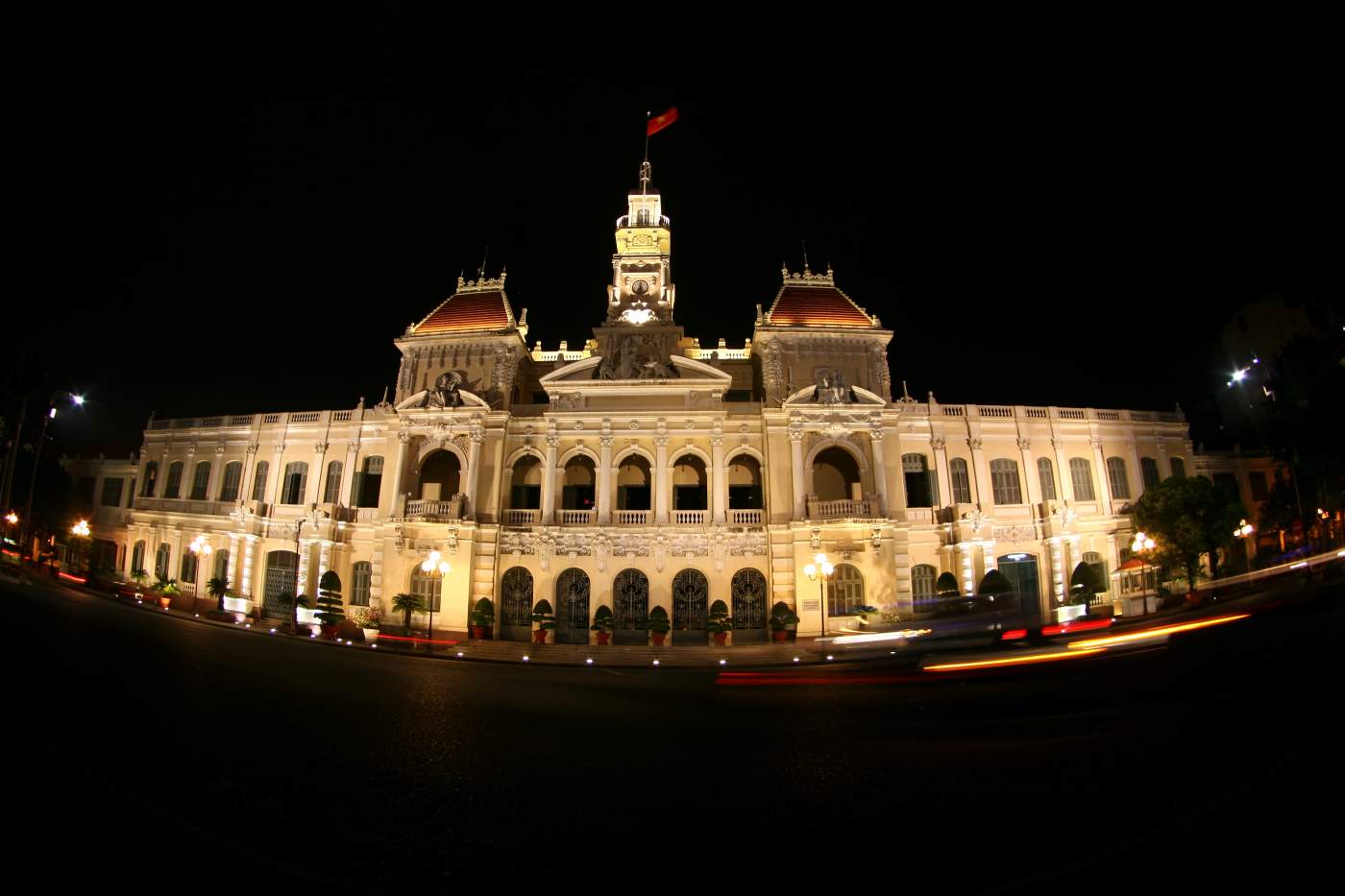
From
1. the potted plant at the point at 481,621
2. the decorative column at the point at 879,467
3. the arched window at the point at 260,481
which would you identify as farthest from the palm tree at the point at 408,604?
the decorative column at the point at 879,467

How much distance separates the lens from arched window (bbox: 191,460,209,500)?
36.6 m

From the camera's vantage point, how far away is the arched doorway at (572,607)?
93.0ft

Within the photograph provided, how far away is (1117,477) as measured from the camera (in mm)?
32719

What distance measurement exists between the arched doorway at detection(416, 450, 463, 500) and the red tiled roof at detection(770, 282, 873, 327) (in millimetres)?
19358

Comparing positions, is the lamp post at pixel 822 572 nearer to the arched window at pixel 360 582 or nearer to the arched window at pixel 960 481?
the arched window at pixel 960 481

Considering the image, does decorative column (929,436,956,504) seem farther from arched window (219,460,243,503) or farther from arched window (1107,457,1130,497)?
arched window (219,460,243,503)

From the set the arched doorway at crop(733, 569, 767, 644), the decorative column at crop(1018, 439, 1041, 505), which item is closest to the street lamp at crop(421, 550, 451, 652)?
the arched doorway at crop(733, 569, 767, 644)

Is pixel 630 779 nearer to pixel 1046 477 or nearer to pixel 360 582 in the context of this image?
pixel 360 582

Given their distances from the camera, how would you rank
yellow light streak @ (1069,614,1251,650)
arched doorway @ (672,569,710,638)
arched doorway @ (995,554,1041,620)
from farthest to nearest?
arched doorway @ (995,554,1041,620) < arched doorway @ (672,569,710,638) < yellow light streak @ (1069,614,1251,650)

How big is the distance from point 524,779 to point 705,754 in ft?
7.63

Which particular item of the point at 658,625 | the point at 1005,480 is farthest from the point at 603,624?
the point at 1005,480

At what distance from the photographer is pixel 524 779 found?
20.0 feet

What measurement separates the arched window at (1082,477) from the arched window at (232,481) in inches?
1911

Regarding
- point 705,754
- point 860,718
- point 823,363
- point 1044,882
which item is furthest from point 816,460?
point 1044,882
